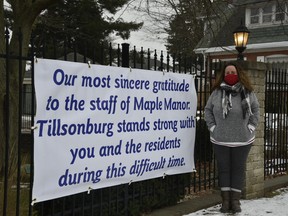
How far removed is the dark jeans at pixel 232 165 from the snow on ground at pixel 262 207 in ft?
1.23

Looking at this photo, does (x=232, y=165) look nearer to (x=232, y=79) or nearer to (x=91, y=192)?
(x=232, y=79)

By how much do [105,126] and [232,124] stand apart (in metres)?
1.74

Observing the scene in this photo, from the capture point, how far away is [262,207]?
18.9 feet

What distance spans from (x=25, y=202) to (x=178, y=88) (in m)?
2.29

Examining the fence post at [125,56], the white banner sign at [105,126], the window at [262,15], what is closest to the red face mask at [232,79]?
the white banner sign at [105,126]

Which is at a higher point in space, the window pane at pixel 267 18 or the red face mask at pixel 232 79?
the window pane at pixel 267 18

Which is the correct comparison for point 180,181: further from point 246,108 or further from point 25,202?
point 25,202

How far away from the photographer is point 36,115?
3529 millimetres

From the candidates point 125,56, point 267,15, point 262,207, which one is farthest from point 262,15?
point 125,56

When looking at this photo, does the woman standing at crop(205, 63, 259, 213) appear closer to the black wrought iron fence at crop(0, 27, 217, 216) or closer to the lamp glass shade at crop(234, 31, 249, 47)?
the black wrought iron fence at crop(0, 27, 217, 216)

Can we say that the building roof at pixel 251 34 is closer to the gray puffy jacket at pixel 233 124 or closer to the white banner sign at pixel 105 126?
the gray puffy jacket at pixel 233 124

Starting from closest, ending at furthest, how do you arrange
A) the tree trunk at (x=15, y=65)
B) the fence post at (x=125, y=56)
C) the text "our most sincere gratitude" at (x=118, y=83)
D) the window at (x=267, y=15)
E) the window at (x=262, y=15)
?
the text "our most sincere gratitude" at (x=118, y=83) < the fence post at (x=125, y=56) < the tree trunk at (x=15, y=65) < the window at (x=262, y=15) < the window at (x=267, y=15)

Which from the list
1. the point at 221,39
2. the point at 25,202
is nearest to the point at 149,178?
the point at 25,202

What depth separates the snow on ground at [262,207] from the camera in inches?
211
